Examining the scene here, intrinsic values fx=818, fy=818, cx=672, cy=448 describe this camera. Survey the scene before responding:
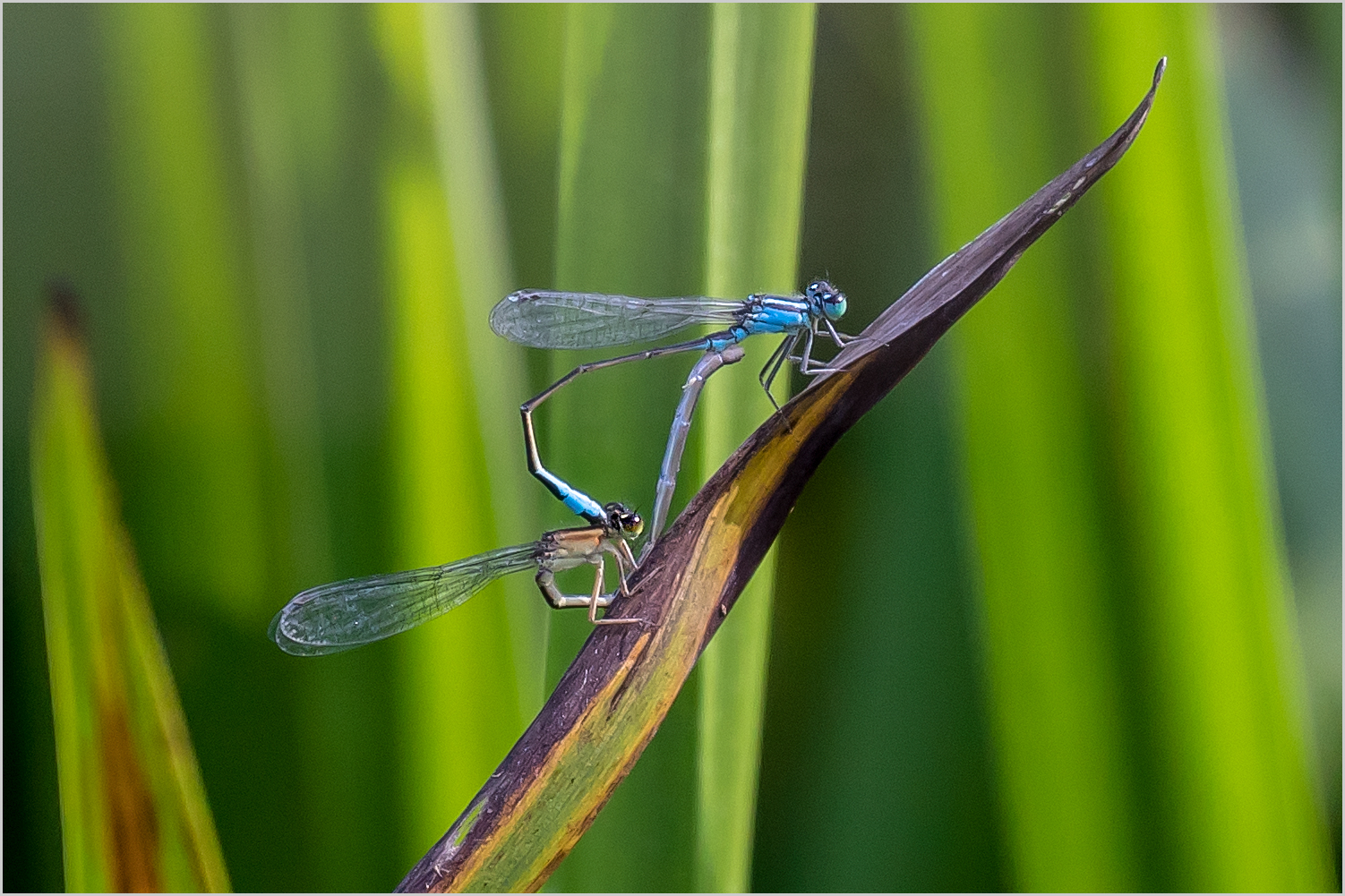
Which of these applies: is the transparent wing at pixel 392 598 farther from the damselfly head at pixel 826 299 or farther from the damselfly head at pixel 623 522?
the damselfly head at pixel 826 299

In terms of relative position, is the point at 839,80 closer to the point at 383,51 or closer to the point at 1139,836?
the point at 383,51

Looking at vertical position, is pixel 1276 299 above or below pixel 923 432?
above

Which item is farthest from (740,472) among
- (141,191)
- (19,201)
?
(19,201)

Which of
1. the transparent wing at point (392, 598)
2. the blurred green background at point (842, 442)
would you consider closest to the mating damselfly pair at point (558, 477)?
the transparent wing at point (392, 598)

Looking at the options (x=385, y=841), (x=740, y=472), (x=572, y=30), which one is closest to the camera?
(x=740, y=472)

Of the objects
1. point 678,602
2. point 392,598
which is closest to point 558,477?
point 392,598

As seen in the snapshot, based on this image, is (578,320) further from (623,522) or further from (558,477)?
(623,522)
